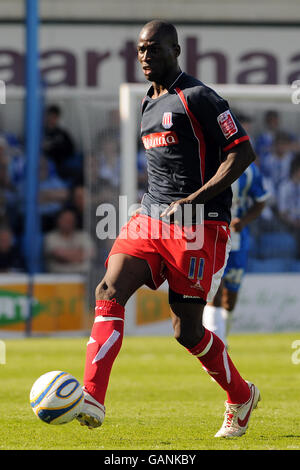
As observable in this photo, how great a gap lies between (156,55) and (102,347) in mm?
1628

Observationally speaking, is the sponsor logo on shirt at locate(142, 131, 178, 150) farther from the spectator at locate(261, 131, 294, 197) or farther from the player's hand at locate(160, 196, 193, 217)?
the spectator at locate(261, 131, 294, 197)

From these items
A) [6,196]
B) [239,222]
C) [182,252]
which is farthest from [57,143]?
[182,252]

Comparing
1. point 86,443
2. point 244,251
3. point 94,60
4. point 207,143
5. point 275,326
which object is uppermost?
point 94,60

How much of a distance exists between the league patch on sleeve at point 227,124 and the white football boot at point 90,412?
159 centimetres

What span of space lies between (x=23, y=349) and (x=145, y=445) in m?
6.73

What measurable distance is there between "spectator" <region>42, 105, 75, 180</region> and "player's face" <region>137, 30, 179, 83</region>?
353 inches

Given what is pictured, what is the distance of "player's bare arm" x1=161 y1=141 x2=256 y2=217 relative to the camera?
5070 mm

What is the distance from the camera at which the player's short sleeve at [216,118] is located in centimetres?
509

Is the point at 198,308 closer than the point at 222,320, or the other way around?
the point at 198,308

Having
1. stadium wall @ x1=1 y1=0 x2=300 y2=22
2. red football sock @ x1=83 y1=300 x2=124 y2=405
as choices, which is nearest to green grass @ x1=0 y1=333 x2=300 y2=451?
red football sock @ x1=83 y1=300 x2=124 y2=405

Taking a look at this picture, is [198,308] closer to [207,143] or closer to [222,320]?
[207,143]

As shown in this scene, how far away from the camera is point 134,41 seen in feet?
60.8

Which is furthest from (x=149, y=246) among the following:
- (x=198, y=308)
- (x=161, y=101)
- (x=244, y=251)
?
(x=244, y=251)

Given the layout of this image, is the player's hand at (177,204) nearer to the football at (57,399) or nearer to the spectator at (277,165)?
the football at (57,399)
